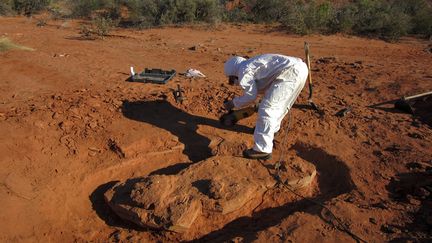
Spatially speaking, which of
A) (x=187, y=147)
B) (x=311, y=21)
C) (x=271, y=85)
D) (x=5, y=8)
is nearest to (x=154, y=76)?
(x=187, y=147)

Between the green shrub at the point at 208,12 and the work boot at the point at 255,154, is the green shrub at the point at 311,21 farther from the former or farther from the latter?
the work boot at the point at 255,154

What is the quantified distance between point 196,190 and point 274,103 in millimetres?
1287

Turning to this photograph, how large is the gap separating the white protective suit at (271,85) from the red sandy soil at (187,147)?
43cm

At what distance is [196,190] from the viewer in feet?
12.4

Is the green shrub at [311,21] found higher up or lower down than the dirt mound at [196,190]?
higher up

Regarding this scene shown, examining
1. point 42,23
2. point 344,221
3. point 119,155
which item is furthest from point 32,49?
point 344,221

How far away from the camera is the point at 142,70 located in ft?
23.6

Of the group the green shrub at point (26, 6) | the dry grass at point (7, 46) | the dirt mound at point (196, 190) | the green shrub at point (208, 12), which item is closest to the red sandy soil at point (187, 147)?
the dirt mound at point (196, 190)

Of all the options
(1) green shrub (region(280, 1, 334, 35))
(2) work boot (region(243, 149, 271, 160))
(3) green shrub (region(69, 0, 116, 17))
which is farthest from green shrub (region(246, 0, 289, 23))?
(2) work boot (region(243, 149, 271, 160))

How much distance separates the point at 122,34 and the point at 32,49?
2799mm

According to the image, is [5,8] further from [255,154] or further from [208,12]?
[255,154]

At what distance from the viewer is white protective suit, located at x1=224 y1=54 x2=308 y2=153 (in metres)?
4.07

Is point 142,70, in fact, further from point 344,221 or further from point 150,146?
point 344,221

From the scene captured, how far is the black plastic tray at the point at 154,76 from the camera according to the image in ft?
20.7
